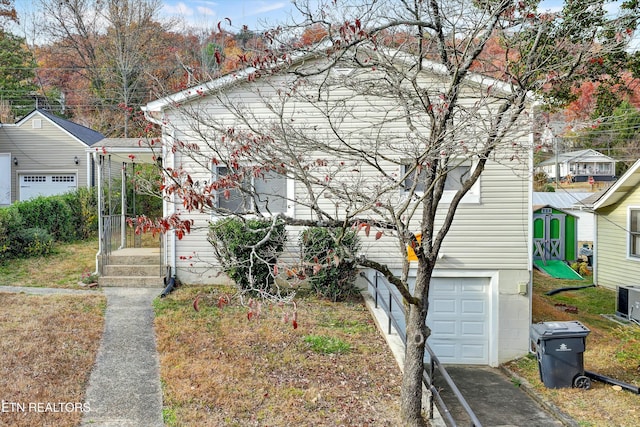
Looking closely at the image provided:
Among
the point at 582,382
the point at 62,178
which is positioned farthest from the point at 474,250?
the point at 62,178

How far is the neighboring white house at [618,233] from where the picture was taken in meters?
14.9

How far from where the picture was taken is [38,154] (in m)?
19.9

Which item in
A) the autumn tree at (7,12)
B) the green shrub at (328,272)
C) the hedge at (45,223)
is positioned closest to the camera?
the green shrub at (328,272)

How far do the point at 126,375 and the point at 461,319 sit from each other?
693 centimetres

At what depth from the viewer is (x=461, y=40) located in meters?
6.21

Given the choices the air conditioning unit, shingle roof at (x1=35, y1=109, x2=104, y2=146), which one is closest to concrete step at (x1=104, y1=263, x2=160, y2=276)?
the air conditioning unit

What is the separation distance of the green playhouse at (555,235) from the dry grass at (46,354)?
18.0 m

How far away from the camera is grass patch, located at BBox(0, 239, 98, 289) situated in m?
10.1

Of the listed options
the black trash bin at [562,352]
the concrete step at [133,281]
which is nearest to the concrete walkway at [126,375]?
the concrete step at [133,281]

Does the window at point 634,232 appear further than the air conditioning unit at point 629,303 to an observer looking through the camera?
Yes

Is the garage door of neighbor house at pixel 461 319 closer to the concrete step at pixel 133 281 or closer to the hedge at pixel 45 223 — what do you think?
the concrete step at pixel 133 281

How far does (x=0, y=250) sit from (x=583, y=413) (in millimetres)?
11924

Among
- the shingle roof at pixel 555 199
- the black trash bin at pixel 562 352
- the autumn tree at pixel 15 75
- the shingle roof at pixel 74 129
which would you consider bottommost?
the black trash bin at pixel 562 352

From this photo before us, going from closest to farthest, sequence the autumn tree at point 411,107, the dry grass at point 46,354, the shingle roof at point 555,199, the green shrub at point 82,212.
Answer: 1. the autumn tree at point 411,107
2. the dry grass at point 46,354
3. the green shrub at point 82,212
4. the shingle roof at point 555,199
